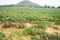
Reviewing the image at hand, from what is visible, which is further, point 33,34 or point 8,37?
point 33,34

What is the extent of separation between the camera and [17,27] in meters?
10.1

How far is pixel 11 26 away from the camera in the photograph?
1025 centimetres

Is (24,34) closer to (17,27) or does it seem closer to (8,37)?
(8,37)

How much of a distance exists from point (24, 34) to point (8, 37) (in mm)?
1041

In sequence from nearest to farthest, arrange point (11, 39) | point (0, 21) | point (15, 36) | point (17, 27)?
point (11, 39) → point (15, 36) → point (17, 27) → point (0, 21)

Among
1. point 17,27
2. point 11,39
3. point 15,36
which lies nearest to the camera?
point 11,39

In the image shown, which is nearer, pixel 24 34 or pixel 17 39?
pixel 17 39

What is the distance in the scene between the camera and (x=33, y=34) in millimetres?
8445

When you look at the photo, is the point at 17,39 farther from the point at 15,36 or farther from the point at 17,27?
the point at 17,27

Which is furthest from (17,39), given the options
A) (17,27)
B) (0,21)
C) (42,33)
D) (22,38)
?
(0,21)

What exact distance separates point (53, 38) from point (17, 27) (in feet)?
9.72

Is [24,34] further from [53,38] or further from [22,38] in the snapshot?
[53,38]

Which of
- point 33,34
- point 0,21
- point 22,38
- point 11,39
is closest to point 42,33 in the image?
point 33,34

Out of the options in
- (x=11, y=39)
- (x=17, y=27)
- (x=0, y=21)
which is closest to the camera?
(x=11, y=39)
